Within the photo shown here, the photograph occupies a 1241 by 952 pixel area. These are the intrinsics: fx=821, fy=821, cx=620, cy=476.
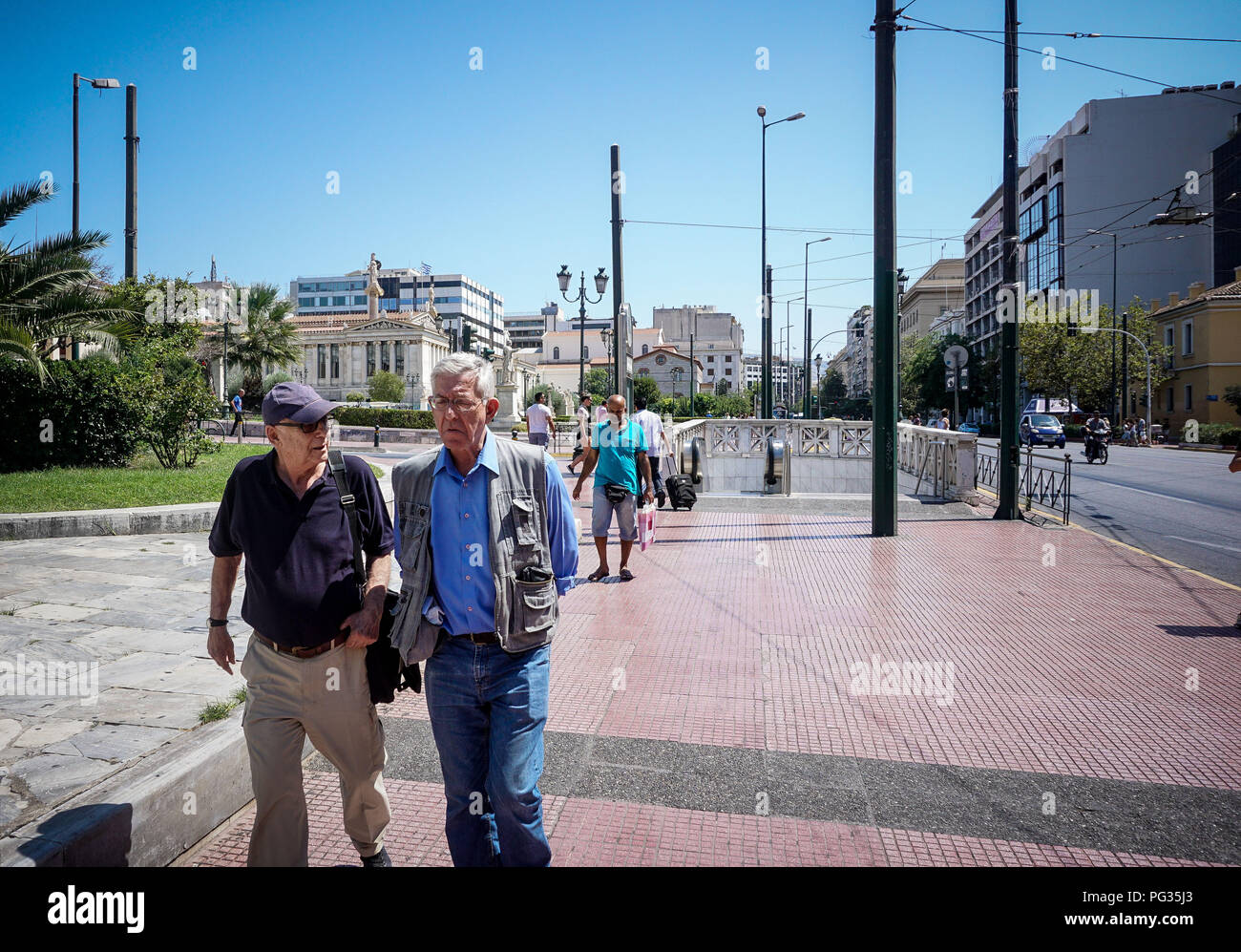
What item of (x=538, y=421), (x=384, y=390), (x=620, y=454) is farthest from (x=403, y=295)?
(x=620, y=454)

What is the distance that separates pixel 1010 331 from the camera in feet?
40.7

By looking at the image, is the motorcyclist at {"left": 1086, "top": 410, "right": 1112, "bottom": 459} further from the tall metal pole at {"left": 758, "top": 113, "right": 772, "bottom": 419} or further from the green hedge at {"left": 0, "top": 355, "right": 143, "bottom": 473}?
the green hedge at {"left": 0, "top": 355, "right": 143, "bottom": 473}

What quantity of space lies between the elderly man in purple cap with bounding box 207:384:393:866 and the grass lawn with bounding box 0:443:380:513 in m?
8.14

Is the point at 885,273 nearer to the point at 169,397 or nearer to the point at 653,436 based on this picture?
the point at 653,436

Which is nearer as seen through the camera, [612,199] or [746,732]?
[746,732]

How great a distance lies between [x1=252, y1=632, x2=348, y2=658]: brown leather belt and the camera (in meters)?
2.74

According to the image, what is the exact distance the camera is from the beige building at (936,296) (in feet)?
365

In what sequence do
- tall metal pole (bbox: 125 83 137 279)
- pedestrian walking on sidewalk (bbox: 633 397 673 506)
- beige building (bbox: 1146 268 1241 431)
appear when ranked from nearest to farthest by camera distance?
pedestrian walking on sidewalk (bbox: 633 397 673 506) < tall metal pole (bbox: 125 83 137 279) < beige building (bbox: 1146 268 1241 431)

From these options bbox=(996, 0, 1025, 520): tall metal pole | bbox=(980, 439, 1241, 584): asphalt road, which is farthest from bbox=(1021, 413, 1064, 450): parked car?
bbox=(996, 0, 1025, 520): tall metal pole

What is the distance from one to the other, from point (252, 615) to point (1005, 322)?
479 inches

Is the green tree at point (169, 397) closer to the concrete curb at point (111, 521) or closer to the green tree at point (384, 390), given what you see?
the concrete curb at point (111, 521)

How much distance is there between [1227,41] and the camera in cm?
1231
